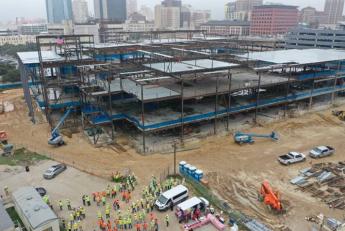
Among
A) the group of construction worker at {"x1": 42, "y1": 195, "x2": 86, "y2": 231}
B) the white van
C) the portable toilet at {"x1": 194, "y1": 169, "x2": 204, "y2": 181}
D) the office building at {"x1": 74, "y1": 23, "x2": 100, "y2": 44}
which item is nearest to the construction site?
the portable toilet at {"x1": 194, "y1": 169, "x2": 204, "y2": 181}

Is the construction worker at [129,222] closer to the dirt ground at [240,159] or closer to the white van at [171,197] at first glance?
the white van at [171,197]

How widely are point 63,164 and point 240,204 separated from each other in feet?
65.7

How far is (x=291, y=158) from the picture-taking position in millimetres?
35406

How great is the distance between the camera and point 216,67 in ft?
142

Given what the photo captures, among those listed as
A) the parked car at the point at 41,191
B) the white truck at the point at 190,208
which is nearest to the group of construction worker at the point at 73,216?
the parked car at the point at 41,191

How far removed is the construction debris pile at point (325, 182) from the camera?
92.7 feet

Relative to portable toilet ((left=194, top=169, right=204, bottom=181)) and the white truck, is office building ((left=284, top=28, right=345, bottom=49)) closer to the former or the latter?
portable toilet ((left=194, top=169, right=204, bottom=181))

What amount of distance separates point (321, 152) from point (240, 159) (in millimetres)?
10418

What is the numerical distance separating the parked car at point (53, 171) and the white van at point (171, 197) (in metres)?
12.6

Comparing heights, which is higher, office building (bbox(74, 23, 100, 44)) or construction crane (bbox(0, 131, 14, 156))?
office building (bbox(74, 23, 100, 44))

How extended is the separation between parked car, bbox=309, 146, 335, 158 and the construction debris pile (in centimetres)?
211

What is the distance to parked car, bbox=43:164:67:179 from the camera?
101 feet

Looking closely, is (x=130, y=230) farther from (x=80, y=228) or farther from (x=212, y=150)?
(x=212, y=150)

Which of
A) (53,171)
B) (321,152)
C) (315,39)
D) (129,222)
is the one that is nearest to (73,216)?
(129,222)
